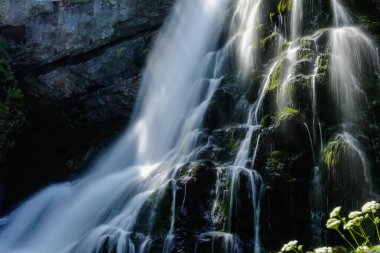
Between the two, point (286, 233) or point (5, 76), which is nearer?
point (286, 233)

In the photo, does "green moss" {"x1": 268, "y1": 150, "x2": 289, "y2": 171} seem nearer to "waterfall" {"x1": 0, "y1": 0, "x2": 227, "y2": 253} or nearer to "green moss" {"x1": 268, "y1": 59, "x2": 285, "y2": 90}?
"green moss" {"x1": 268, "y1": 59, "x2": 285, "y2": 90}

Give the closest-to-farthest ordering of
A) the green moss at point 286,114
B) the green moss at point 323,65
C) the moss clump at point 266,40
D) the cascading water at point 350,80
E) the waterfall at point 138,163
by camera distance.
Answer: the cascading water at point 350,80 → the green moss at point 286,114 → the green moss at point 323,65 → the waterfall at point 138,163 → the moss clump at point 266,40

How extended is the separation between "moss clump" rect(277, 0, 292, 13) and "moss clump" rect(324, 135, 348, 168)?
17.1ft

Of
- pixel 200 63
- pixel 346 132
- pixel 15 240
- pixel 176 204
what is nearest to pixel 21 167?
pixel 15 240

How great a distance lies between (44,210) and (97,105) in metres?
5.09

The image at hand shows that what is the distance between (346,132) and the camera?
369 inches

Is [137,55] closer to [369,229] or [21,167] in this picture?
[21,167]

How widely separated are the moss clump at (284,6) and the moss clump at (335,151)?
205 inches

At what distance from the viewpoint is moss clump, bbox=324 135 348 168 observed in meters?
8.83

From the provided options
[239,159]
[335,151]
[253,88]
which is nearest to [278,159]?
[239,159]

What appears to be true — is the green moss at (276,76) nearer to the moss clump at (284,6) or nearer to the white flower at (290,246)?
the moss clump at (284,6)

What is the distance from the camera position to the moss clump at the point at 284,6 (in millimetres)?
12625

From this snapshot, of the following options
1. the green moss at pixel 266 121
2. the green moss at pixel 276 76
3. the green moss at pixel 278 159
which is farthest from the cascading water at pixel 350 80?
the green moss at pixel 266 121

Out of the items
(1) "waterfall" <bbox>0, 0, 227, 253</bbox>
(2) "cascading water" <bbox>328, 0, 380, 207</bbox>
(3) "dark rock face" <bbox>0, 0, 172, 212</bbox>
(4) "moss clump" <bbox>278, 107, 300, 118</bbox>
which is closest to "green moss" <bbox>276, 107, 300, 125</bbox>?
(4) "moss clump" <bbox>278, 107, 300, 118</bbox>
